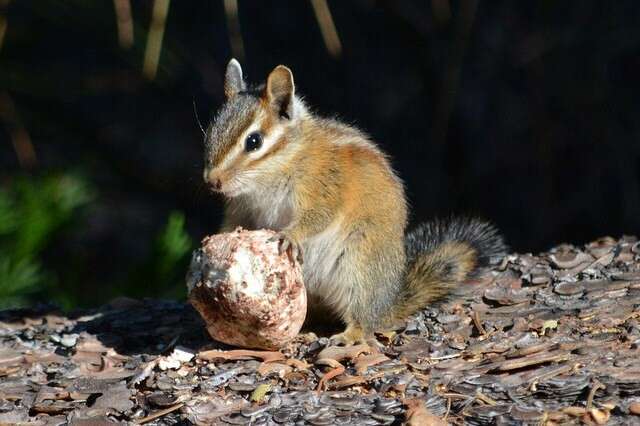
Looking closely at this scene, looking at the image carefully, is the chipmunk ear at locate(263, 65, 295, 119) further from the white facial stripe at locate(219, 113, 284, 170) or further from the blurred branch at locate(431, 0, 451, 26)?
the blurred branch at locate(431, 0, 451, 26)

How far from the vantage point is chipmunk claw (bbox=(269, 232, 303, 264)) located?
15.0 ft

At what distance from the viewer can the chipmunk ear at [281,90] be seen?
16.6 feet

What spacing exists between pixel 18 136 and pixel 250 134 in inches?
146

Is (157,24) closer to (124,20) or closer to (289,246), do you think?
(124,20)

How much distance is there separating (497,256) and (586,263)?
39cm

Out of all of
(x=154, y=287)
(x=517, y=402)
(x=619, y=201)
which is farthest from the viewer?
(x=619, y=201)

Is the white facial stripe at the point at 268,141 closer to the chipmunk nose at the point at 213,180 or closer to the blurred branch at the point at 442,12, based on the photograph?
the chipmunk nose at the point at 213,180

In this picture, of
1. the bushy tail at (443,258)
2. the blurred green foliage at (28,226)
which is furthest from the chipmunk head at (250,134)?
the blurred green foliage at (28,226)

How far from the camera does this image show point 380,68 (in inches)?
327

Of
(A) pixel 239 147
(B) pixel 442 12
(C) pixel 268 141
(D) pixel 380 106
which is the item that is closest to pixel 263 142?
(C) pixel 268 141

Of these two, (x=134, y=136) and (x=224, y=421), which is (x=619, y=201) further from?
(x=224, y=421)

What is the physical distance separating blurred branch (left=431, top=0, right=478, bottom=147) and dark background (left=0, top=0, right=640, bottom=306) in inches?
0.8

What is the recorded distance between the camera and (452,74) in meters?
7.38

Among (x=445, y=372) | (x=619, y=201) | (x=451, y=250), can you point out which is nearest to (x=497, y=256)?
(x=451, y=250)
